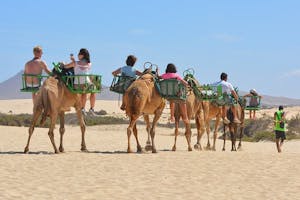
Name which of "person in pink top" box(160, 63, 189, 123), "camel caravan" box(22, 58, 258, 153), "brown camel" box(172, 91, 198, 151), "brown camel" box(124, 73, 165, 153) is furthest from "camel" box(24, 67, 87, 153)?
"brown camel" box(172, 91, 198, 151)

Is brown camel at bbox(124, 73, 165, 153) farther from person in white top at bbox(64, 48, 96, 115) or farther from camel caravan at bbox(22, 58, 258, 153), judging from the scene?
person in white top at bbox(64, 48, 96, 115)

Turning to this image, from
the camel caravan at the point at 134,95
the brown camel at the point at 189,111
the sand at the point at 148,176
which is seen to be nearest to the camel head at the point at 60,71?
the camel caravan at the point at 134,95

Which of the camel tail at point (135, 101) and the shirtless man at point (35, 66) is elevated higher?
the shirtless man at point (35, 66)

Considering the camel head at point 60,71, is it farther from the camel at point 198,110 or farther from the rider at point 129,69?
the camel at point 198,110

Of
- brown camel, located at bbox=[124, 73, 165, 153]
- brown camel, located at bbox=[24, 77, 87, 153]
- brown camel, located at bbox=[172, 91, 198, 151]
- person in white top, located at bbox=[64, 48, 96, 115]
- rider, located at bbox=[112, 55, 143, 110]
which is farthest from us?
brown camel, located at bbox=[172, 91, 198, 151]

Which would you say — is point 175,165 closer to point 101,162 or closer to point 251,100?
point 101,162

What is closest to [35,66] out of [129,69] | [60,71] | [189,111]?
[60,71]

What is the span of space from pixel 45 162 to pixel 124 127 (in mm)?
23738

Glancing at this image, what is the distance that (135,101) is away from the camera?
1478 cm

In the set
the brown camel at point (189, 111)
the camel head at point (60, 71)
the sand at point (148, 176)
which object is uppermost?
the camel head at point (60, 71)

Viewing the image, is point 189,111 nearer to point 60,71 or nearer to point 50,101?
point 60,71

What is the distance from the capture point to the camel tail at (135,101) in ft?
48.4

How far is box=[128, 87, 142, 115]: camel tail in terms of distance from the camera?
1475 cm

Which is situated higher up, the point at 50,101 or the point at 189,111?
the point at 50,101
